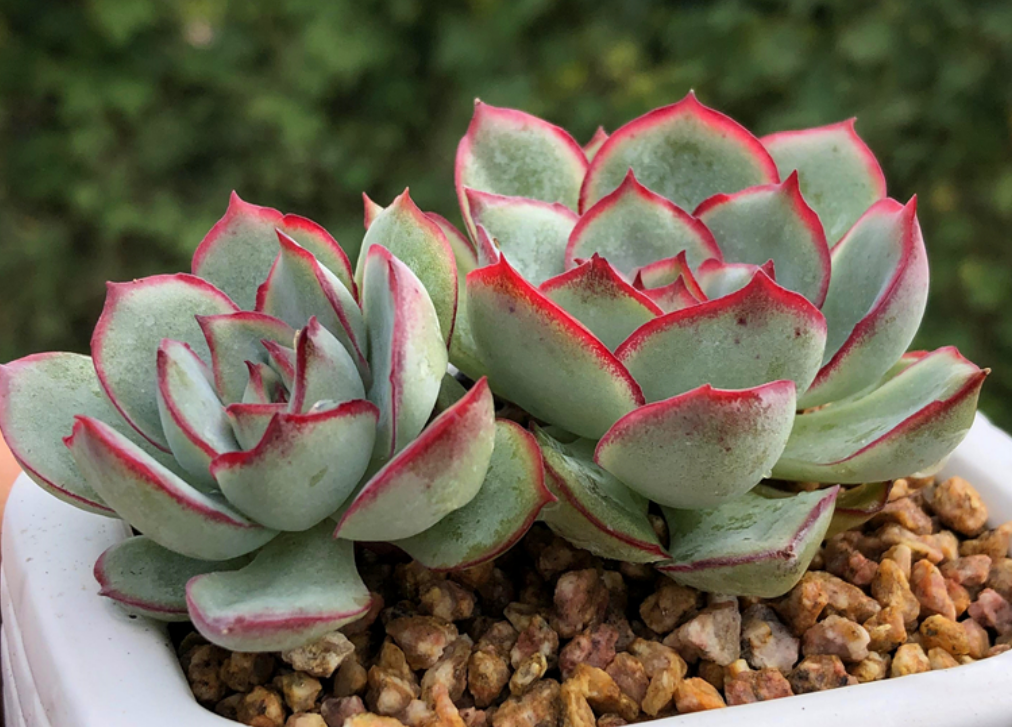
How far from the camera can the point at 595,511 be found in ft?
1.82

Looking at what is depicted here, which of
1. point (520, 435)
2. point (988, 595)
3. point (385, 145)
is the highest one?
point (520, 435)

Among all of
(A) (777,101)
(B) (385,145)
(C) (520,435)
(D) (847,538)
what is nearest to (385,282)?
(C) (520,435)

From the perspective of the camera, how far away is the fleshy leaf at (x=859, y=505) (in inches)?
25.2

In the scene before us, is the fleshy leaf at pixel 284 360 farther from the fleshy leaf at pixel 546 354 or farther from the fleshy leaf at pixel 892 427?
the fleshy leaf at pixel 892 427

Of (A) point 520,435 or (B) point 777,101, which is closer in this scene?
(A) point 520,435

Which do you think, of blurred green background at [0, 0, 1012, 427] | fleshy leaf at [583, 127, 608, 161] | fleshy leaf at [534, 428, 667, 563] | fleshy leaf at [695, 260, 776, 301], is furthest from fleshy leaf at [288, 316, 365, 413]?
blurred green background at [0, 0, 1012, 427]

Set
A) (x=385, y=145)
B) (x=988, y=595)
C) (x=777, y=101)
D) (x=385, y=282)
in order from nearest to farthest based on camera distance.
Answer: (x=385, y=282), (x=988, y=595), (x=777, y=101), (x=385, y=145)

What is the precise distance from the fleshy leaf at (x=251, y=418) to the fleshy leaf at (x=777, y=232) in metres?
0.31

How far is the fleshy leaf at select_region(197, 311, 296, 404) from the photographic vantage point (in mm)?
583

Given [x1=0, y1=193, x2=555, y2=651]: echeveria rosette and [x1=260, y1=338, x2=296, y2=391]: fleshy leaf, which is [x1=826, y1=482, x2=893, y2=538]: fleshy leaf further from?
[x1=260, y1=338, x2=296, y2=391]: fleshy leaf

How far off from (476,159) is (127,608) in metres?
0.37

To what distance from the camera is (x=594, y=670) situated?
0.57 m

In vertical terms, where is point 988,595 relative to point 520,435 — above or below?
below

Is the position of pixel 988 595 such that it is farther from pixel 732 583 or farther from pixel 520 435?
pixel 520 435
